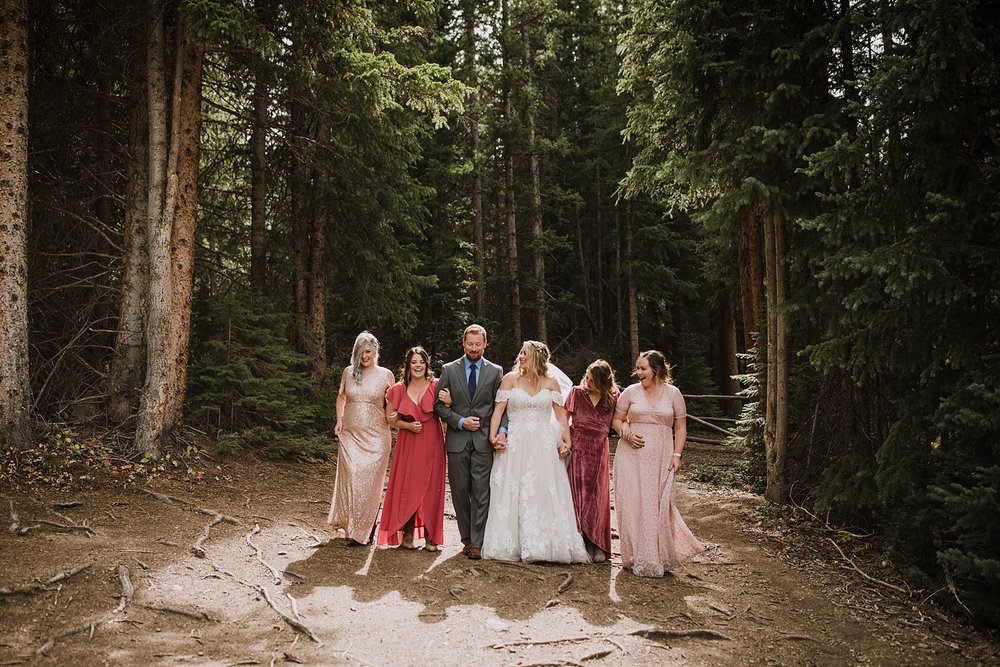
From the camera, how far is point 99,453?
8578 millimetres

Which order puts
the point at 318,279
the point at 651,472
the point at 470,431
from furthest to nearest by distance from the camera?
the point at 318,279, the point at 470,431, the point at 651,472

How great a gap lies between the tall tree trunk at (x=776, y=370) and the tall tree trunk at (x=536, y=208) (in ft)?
42.1

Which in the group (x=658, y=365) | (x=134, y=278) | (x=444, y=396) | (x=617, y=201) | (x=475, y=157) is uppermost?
(x=475, y=157)

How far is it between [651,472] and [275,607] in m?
3.70

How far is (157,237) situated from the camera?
9.08 meters

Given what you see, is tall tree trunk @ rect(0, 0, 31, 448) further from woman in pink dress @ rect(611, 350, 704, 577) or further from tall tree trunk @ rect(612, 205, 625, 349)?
tall tree trunk @ rect(612, 205, 625, 349)

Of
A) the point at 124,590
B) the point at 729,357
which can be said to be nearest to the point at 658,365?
the point at 124,590

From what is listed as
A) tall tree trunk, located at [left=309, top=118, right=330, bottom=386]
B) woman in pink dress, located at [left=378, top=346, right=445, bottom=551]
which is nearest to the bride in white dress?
woman in pink dress, located at [left=378, top=346, right=445, bottom=551]

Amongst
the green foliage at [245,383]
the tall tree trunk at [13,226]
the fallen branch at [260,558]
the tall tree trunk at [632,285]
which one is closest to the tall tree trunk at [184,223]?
the green foliage at [245,383]

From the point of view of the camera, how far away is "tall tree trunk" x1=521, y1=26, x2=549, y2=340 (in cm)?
2167

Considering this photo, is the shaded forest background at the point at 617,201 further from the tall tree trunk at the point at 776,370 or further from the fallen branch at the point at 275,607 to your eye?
the fallen branch at the point at 275,607

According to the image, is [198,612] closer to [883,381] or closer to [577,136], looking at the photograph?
[883,381]

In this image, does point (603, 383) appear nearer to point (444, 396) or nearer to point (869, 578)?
point (444, 396)

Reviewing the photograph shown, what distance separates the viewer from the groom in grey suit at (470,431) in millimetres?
6898
